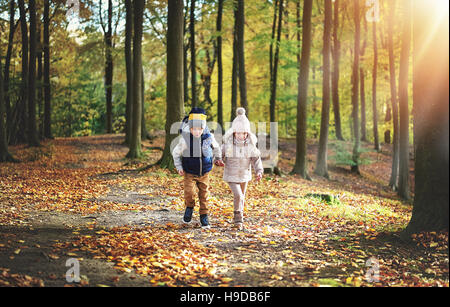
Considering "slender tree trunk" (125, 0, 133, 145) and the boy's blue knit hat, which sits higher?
"slender tree trunk" (125, 0, 133, 145)

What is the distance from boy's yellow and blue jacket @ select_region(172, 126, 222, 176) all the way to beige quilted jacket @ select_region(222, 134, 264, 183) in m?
0.34

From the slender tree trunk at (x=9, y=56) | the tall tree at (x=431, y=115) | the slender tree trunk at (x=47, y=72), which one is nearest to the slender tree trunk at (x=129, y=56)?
the slender tree trunk at (x=47, y=72)

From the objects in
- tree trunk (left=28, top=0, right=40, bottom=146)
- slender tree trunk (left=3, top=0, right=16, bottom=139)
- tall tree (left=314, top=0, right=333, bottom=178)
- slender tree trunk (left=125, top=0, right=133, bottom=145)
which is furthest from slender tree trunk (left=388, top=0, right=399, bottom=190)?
slender tree trunk (left=3, top=0, right=16, bottom=139)

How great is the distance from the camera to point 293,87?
33844 mm

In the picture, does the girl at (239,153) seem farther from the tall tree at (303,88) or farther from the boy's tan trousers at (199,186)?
the tall tree at (303,88)

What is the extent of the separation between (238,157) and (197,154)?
78 cm

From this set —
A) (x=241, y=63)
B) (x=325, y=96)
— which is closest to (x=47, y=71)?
(x=241, y=63)

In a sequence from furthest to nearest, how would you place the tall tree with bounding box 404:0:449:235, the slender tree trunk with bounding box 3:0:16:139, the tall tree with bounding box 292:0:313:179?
1. the slender tree trunk with bounding box 3:0:16:139
2. the tall tree with bounding box 292:0:313:179
3. the tall tree with bounding box 404:0:449:235

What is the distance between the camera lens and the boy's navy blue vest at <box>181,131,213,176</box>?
6988 millimetres

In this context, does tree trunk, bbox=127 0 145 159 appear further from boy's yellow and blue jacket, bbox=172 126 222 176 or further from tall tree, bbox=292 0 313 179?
boy's yellow and blue jacket, bbox=172 126 222 176

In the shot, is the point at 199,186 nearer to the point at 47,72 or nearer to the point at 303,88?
the point at 303,88

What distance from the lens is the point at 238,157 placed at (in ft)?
23.8

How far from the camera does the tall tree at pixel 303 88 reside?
1664cm

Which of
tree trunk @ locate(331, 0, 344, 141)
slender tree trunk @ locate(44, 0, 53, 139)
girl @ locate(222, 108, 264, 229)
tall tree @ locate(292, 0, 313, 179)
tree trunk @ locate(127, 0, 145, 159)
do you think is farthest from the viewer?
slender tree trunk @ locate(44, 0, 53, 139)
